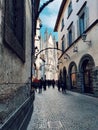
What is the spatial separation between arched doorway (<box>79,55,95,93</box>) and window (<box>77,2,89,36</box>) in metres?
2.36

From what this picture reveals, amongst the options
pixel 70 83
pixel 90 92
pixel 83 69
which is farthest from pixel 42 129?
pixel 70 83

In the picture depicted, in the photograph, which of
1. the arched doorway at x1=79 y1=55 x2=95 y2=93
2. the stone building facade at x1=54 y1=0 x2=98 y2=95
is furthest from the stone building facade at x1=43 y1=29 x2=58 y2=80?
the arched doorway at x1=79 y1=55 x2=95 y2=93

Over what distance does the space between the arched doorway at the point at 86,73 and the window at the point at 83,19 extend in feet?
7.73

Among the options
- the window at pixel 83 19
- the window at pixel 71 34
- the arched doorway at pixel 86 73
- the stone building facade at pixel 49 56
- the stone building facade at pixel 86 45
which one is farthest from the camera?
the stone building facade at pixel 49 56

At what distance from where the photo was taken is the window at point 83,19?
57.6 ft

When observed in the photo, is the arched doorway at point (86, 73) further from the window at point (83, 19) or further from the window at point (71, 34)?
the window at point (71, 34)

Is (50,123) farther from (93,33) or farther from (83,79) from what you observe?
(83,79)

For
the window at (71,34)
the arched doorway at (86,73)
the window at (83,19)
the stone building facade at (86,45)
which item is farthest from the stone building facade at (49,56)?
the arched doorway at (86,73)

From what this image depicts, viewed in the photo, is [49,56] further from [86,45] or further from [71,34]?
[86,45]

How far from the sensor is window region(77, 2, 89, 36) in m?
17.5

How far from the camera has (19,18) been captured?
17.2ft

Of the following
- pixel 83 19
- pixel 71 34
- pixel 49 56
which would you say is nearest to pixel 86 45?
pixel 83 19

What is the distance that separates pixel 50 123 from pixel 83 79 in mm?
12572

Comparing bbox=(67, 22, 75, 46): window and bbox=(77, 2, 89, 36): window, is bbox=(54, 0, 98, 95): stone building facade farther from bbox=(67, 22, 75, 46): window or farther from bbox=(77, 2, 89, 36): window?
bbox=(67, 22, 75, 46): window
